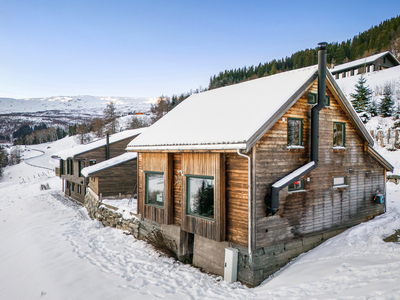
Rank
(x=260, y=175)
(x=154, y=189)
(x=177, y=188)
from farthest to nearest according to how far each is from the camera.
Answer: (x=154, y=189) < (x=177, y=188) < (x=260, y=175)

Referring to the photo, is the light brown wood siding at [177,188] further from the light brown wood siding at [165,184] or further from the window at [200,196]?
the window at [200,196]

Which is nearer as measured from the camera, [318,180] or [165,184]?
[318,180]

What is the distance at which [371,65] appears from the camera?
57469 mm

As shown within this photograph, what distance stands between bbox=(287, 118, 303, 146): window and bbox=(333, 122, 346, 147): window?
83.2 inches

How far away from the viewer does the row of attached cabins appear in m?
9.41

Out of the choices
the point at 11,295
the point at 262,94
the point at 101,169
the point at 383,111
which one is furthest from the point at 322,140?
the point at 383,111

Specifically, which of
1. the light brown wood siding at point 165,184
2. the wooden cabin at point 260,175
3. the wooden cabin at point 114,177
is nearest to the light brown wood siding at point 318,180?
the wooden cabin at point 260,175

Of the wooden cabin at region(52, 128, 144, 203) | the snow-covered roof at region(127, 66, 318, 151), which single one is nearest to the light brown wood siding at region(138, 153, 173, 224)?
the snow-covered roof at region(127, 66, 318, 151)

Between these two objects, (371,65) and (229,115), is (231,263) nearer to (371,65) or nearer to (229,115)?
(229,115)

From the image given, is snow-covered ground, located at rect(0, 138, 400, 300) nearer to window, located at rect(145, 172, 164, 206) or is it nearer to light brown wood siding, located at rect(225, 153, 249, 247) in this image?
light brown wood siding, located at rect(225, 153, 249, 247)

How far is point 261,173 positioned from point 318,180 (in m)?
3.21

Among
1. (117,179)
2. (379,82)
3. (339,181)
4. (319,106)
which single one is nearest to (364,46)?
(379,82)

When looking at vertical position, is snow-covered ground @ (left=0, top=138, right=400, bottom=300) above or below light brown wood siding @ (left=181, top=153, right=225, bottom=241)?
below

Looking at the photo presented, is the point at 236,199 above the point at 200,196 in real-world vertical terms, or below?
above
